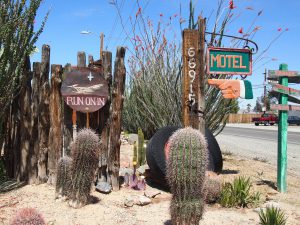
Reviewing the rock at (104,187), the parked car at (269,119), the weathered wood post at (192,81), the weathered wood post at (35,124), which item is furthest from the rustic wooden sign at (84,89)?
the parked car at (269,119)

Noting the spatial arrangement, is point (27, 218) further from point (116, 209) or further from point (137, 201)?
point (137, 201)

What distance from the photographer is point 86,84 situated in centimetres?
629

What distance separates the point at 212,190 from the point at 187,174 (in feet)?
5.99

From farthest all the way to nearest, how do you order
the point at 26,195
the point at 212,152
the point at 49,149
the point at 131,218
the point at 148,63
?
1. the point at 148,63
2. the point at 212,152
3. the point at 49,149
4. the point at 26,195
5. the point at 131,218

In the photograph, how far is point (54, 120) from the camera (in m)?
6.32

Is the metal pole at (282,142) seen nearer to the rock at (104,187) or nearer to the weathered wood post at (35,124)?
the rock at (104,187)

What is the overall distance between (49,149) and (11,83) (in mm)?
1200

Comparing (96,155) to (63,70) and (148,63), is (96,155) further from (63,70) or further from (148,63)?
(148,63)

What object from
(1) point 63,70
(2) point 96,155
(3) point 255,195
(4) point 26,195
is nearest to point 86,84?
(1) point 63,70

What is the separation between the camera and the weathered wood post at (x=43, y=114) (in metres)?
6.40

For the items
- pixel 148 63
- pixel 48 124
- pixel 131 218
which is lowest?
pixel 131 218

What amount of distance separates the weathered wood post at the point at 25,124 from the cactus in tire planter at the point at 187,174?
3178mm

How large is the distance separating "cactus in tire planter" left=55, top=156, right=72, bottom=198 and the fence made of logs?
80cm

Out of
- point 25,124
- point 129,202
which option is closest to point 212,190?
point 129,202
